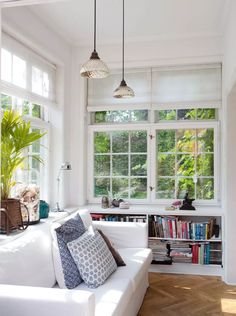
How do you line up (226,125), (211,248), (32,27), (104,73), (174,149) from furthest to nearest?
(174,149), (211,248), (226,125), (32,27), (104,73)

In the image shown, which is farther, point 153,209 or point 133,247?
point 153,209

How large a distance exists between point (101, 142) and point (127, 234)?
1626 millimetres

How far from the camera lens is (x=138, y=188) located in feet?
15.9

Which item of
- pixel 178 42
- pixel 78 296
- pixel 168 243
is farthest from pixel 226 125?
pixel 78 296

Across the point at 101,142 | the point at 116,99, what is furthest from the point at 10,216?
the point at 116,99

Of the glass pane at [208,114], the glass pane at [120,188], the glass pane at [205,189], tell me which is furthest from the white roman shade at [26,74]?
the glass pane at [205,189]

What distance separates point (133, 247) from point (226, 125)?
177 cm

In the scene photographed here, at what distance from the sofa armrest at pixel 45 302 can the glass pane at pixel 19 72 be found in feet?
7.64

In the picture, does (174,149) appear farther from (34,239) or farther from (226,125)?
(34,239)

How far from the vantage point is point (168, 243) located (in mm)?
4441

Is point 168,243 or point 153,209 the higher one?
point 153,209

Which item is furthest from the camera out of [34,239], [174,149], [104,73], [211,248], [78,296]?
[174,149]

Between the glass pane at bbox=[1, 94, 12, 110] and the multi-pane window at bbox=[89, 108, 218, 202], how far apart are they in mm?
1536

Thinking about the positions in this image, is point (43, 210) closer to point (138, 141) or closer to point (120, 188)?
point (120, 188)
